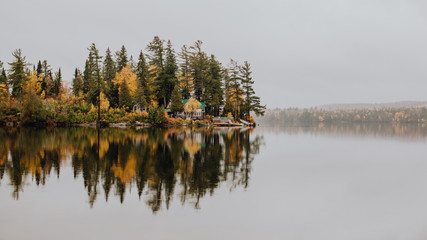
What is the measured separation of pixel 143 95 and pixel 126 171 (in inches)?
2136

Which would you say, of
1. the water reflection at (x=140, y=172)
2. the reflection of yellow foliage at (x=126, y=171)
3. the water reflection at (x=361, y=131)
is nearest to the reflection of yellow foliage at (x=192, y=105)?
the water reflection at (x=361, y=131)

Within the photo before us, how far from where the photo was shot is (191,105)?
2621 inches

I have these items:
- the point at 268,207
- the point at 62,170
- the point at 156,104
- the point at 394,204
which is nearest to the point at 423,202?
the point at 394,204

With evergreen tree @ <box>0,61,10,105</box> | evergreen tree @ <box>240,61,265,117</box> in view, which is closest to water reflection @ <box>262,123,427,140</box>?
evergreen tree @ <box>240,61,265,117</box>

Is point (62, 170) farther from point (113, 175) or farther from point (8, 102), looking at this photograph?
point (8, 102)

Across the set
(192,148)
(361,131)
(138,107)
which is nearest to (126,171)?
(192,148)

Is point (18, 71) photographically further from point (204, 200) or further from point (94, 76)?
point (204, 200)

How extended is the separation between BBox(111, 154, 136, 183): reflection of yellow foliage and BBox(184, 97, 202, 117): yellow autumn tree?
5083cm

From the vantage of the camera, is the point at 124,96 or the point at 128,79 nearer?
the point at 124,96

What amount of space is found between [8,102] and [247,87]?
5451cm

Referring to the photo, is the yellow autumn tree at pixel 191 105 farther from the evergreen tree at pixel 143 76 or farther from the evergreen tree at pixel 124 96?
the evergreen tree at pixel 124 96

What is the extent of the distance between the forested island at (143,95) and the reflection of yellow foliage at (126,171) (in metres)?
46.7

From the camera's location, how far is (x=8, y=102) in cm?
6134

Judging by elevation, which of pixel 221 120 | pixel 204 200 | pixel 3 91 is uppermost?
pixel 3 91
